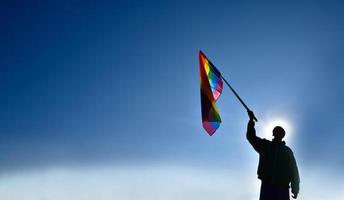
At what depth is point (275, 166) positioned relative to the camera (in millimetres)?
10500

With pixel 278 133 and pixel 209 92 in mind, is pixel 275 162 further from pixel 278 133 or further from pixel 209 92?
pixel 209 92

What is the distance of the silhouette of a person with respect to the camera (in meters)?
10.4

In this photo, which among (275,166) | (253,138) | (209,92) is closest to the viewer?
(275,166)

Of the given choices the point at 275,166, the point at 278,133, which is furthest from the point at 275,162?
the point at 278,133

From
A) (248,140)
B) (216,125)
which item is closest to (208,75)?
(216,125)

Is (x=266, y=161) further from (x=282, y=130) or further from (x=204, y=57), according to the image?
(x=204, y=57)

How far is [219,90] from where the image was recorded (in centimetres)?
1476

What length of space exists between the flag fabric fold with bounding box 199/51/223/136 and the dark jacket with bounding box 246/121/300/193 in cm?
247

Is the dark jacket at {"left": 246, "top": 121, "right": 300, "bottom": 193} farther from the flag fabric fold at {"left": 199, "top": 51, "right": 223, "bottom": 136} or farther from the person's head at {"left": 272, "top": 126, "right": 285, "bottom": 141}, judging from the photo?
the flag fabric fold at {"left": 199, "top": 51, "right": 223, "bottom": 136}

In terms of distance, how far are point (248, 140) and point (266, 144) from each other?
19.6 inches

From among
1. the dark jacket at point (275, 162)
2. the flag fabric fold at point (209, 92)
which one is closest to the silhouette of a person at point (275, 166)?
the dark jacket at point (275, 162)

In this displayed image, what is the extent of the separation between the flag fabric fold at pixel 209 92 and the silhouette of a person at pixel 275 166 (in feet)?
8.20

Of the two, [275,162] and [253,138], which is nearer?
[275,162]

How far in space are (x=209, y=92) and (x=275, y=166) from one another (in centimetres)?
459
